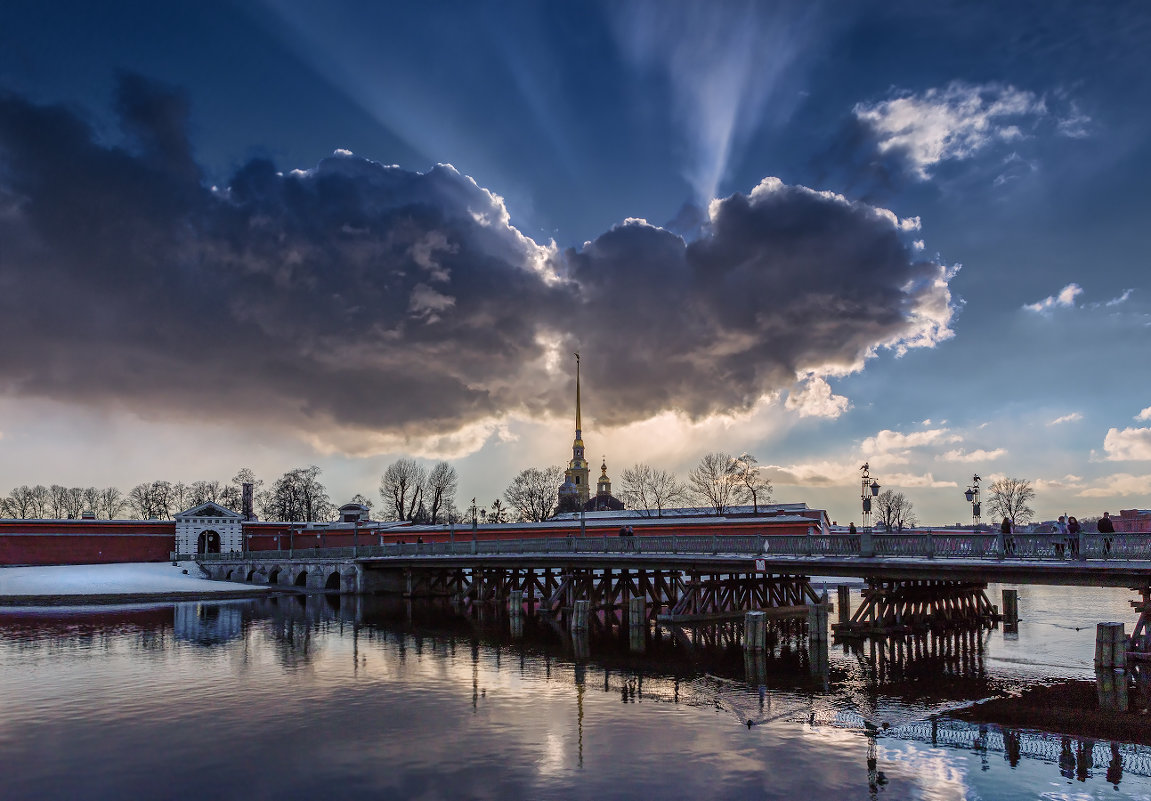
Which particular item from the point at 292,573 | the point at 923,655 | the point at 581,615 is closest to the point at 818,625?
the point at 923,655

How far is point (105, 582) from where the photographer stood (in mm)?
62125

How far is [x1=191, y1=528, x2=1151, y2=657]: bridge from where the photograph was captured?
2516 centimetres

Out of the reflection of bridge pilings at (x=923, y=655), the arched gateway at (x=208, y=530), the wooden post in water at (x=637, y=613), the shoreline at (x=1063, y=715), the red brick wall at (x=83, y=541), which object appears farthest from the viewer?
the arched gateway at (x=208, y=530)

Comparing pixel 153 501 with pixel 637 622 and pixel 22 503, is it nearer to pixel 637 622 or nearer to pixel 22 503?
pixel 22 503

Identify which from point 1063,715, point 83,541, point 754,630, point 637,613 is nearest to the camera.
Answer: point 1063,715

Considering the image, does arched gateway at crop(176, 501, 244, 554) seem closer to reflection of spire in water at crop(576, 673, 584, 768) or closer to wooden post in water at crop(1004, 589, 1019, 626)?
reflection of spire in water at crop(576, 673, 584, 768)

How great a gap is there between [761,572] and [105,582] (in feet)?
172

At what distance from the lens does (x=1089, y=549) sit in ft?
80.6

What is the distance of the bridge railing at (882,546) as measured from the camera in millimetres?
24297

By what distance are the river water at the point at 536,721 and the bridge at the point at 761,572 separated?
9.96 ft

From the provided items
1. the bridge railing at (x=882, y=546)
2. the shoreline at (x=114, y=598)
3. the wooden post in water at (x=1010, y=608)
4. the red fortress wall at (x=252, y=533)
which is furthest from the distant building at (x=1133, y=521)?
the shoreline at (x=114, y=598)

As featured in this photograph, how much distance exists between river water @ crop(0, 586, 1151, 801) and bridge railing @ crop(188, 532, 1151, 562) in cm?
392

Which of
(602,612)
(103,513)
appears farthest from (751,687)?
(103,513)

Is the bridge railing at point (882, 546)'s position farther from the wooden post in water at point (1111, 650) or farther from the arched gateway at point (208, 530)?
the arched gateway at point (208, 530)
